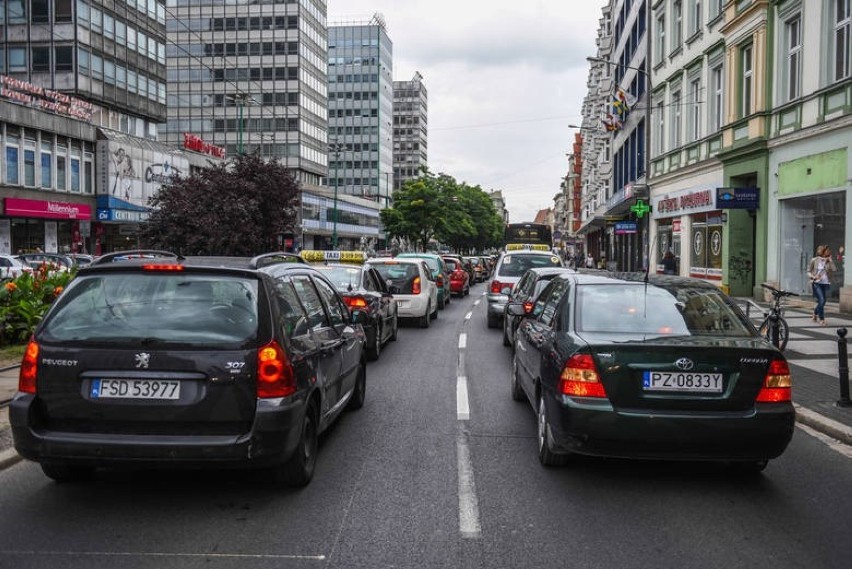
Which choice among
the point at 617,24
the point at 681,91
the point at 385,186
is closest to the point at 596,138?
the point at 617,24

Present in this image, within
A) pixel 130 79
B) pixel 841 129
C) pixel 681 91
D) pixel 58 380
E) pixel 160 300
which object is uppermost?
pixel 130 79

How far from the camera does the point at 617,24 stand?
168 feet

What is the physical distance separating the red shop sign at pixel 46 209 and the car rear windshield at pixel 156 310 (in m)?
37.0

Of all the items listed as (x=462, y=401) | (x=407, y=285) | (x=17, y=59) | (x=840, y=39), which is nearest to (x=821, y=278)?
(x=840, y=39)

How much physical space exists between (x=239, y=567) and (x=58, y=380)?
67.1 inches

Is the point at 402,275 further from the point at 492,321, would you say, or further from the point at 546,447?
the point at 546,447

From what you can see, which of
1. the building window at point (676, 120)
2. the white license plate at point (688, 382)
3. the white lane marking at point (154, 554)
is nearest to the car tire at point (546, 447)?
the white license plate at point (688, 382)

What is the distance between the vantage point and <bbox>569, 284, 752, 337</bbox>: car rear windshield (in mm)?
5543

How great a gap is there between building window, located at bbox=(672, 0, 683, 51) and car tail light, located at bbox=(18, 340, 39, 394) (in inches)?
1196

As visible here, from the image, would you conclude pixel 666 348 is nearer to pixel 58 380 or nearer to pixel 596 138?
pixel 58 380

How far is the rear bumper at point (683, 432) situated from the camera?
4938 mm

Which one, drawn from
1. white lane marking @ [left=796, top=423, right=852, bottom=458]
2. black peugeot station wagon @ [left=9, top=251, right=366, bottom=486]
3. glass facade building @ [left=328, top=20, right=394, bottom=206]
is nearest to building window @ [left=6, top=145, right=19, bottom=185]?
black peugeot station wagon @ [left=9, top=251, right=366, bottom=486]

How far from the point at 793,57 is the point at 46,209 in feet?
117

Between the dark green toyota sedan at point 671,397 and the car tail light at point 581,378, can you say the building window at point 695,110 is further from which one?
the car tail light at point 581,378
